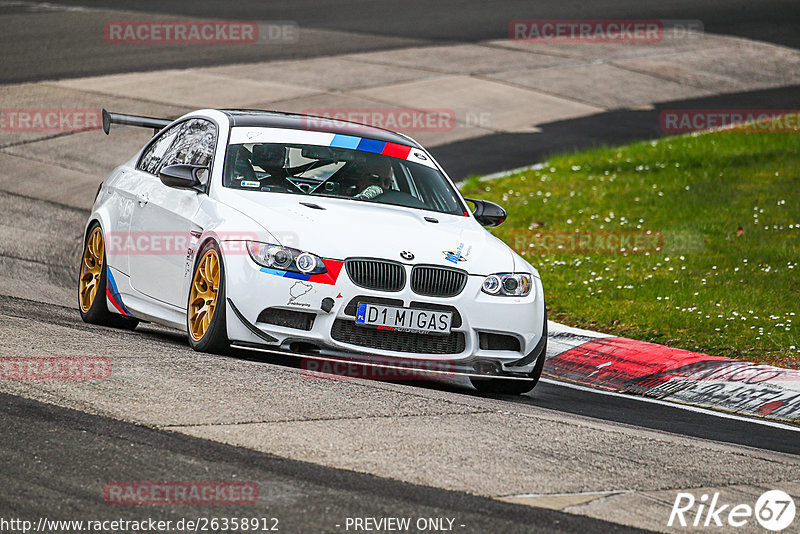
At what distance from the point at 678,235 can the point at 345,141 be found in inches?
217

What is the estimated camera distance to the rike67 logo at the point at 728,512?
5012mm

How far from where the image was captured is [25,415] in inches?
221

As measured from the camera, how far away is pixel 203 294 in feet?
24.7

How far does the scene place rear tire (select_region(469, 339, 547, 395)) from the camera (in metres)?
7.82

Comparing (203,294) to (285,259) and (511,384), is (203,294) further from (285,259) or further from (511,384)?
(511,384)

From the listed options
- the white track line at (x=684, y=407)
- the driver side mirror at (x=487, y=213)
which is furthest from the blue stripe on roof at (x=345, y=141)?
the white track line at (x=684, y=407)

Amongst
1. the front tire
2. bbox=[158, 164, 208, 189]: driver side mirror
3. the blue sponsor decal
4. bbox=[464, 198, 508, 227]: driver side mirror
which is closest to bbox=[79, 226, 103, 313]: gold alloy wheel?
bbox=[158, 164, 208, 189]: driver side mirror

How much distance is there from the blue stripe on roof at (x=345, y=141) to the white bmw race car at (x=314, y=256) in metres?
0.01

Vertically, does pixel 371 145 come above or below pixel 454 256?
above

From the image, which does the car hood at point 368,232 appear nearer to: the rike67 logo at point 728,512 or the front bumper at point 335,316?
the front bumper at point 335,316

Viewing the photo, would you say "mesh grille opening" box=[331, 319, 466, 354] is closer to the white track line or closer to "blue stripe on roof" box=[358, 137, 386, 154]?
the white track line

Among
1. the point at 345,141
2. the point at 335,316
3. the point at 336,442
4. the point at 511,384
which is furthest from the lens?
the point at 345,141

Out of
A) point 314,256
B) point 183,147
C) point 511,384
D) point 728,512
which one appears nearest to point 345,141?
point 183,147

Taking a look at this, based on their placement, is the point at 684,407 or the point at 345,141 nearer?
the point at 684,407
